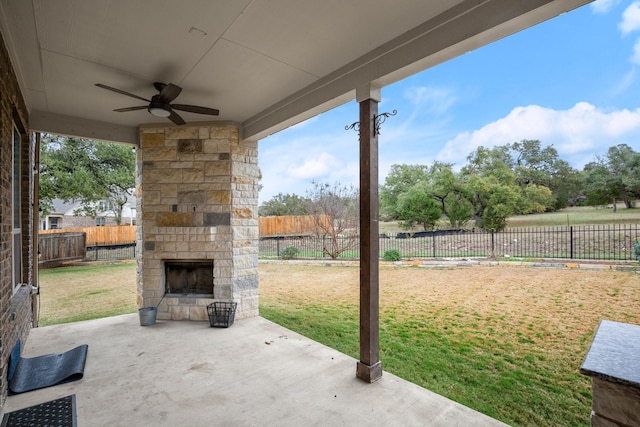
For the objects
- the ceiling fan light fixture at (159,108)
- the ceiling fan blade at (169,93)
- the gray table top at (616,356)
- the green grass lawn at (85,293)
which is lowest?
the green grass lawn at (85,293)

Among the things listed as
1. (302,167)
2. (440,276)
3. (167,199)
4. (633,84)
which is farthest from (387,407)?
(302,167)

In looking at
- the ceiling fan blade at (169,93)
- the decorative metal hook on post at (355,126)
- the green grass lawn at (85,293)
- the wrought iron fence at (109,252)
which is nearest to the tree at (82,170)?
the wrought iron fence at (109,252)

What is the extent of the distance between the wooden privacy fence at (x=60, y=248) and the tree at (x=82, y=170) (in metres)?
1.18

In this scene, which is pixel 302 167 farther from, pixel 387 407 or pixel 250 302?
pixel 387 407

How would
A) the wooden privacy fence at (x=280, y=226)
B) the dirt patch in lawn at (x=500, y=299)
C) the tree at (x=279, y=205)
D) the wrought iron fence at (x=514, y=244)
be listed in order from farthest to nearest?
1. the tree at (x=279, y=205)
2. the wooden privacy fence at (x=280, y=226)
3. the wrought iron fence at (x=514, y=244)
4. the dirt patch in lawn at (x=500, y=299)

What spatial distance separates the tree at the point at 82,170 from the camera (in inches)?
369

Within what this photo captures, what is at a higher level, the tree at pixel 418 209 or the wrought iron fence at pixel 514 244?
the tree at pixel 418 209

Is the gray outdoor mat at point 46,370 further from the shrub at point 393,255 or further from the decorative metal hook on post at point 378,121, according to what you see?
the shrub at point 393,255

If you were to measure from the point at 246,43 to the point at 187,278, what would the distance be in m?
3.38

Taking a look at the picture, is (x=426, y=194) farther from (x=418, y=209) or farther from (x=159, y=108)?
(x=159, y=108)

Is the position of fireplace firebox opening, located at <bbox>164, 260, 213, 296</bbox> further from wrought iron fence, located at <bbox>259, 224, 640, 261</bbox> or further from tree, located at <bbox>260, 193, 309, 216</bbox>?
tree, located at <bbox>260, 193, 309, 216</bbox>

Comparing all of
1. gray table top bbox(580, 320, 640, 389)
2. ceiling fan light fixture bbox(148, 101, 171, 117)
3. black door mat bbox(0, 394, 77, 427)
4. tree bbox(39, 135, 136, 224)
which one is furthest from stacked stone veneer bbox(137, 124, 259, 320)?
tree bbox(39, 135, 136, 224)

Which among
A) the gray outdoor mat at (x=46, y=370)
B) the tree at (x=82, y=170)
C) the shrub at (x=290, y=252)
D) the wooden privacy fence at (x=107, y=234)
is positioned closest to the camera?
the gray outdoor mat at (x=46, y=370)

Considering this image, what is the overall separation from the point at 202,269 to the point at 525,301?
505 centimetres
